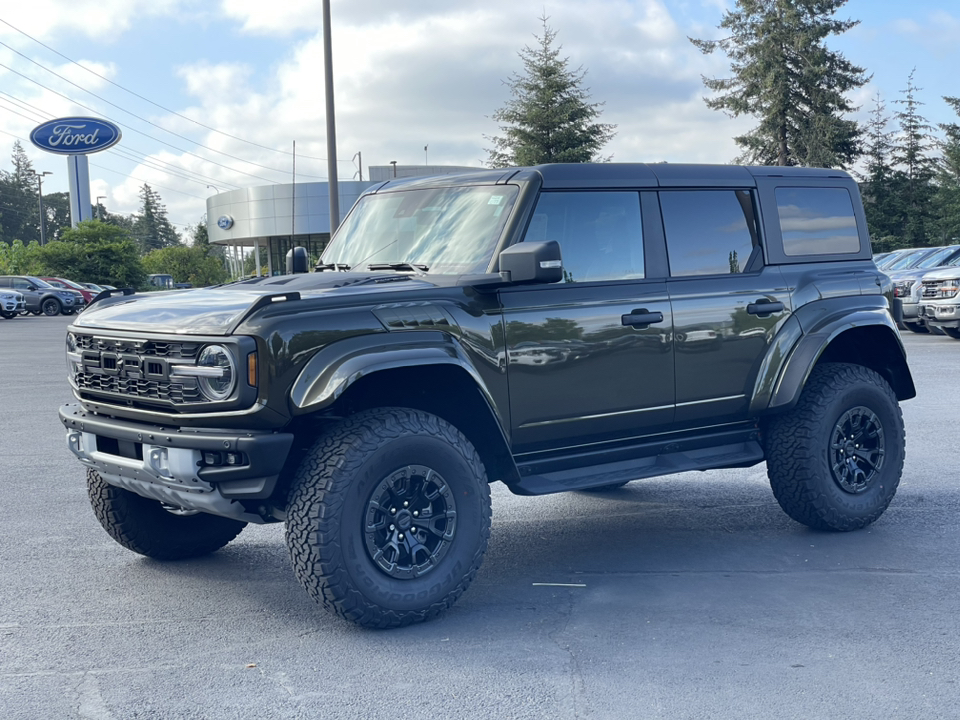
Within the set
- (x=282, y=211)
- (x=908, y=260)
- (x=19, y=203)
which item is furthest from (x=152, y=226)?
(x=908, y=260)

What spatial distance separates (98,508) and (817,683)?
3.64 m

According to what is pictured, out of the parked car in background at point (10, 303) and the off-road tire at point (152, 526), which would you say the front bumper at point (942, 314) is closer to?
the off-road tire at point (152, 526)

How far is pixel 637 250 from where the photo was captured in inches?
215

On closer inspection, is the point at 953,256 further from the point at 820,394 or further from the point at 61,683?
the point at 61,683

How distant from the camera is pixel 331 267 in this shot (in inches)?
230

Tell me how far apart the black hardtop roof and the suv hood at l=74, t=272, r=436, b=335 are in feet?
2.41

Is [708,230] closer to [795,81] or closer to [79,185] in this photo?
[795,81]

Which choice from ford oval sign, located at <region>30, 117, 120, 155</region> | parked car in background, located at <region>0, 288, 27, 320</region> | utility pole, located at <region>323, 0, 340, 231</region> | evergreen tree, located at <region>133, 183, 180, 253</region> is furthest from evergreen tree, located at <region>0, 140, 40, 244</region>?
utility pole, located at <region>323, 0, 340, 231</region>

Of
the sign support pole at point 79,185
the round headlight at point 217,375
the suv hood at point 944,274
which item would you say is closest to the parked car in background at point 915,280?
the suv hood at point 944,274

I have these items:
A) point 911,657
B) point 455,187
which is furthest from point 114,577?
point 911,657

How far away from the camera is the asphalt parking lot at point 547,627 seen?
3680mm

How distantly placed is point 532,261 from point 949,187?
51.3 metres

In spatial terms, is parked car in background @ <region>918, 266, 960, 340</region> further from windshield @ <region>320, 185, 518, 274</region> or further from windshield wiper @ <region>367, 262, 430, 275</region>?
windshield wiper @ <region>367, 262, 430, 275</region>

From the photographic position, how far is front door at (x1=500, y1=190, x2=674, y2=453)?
16.2 ft
